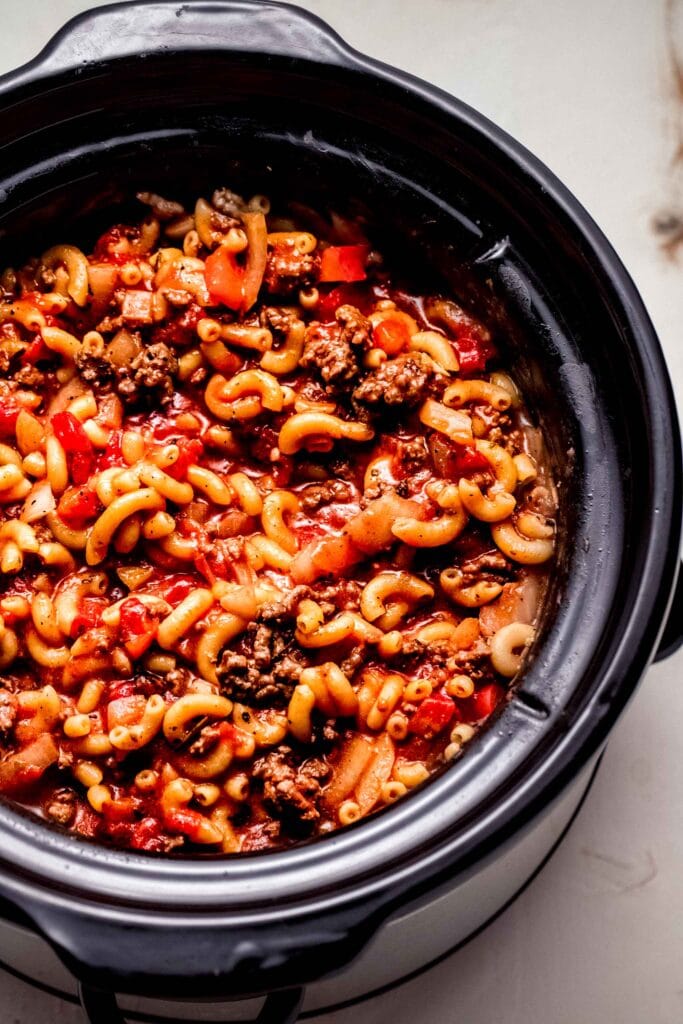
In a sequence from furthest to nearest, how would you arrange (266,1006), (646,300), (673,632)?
(646,300), (673,632), (266,1006)

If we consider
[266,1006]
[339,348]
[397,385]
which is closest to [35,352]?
[339,348]

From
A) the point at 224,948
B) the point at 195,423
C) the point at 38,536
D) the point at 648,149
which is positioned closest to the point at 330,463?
the point at 195,423

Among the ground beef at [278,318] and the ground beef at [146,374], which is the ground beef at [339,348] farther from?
the ground beef at [146,374]

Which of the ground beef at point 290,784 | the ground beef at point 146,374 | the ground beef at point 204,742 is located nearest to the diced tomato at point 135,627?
the ground beef at point 204,742

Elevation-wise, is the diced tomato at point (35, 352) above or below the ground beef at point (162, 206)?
below

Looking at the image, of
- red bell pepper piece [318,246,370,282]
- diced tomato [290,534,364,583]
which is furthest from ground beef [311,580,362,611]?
red bell pepper piece [318,246,370,282]

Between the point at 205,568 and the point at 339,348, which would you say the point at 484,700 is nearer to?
the point at 205,568

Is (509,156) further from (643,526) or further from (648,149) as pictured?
(648,149)
